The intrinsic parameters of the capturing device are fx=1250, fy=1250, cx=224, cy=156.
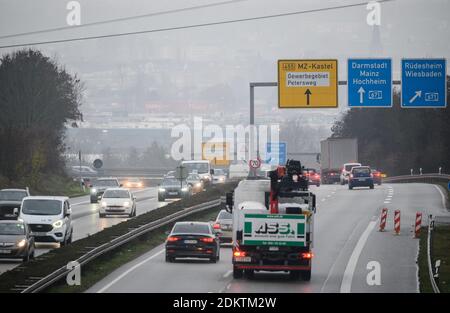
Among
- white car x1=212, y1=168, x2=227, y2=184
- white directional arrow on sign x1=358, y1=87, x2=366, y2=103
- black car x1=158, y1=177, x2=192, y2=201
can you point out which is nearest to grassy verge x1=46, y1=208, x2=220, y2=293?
white directional arrow on sign x1=358, y1=87, x2=366, y2=103

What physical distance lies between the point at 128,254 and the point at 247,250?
376 inches

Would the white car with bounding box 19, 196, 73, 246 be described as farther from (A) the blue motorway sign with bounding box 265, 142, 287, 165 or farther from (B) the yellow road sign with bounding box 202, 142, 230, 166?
(B) the yellow road sign with bounding box 202, 142, 230, 166

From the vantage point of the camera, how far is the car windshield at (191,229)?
40.0 m

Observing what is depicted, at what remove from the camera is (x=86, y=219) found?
62.8 metres

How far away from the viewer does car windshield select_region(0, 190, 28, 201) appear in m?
59.3

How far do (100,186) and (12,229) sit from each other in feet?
129

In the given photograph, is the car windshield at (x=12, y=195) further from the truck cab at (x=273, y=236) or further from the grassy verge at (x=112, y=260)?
the truck cab at (x=273, y=236)

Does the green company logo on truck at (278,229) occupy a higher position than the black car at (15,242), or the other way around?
the green company logo on truck at (278,229)

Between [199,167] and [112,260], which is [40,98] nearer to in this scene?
[199,167]

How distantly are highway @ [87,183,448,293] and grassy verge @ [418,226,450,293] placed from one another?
0.31 meters

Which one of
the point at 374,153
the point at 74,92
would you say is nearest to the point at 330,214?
the point at 74,92

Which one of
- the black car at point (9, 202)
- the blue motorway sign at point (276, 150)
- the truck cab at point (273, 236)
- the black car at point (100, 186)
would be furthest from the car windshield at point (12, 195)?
the blue motorway sign at point (276, 150)

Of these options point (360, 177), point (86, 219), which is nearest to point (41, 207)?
point (86, 219)

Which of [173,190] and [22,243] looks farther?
[173,190]
